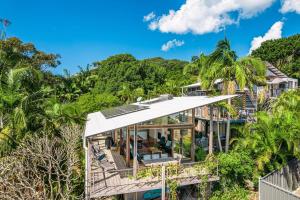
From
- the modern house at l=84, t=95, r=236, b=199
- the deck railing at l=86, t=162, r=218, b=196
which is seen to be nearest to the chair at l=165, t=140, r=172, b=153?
the modern house at l=84, t=95, r=236, b=199

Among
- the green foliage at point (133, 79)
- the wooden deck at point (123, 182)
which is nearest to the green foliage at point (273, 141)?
the wooden deck at point (123, 182)

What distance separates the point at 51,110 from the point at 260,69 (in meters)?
14.1

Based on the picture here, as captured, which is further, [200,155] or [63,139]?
[200,155]

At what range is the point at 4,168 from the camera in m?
9.32

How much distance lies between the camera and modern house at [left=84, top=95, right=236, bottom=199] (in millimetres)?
11852

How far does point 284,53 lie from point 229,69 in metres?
36.6

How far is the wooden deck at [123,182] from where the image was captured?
11602 mm

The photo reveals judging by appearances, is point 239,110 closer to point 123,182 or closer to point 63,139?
point 123,182

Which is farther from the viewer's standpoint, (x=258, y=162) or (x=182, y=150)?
(x=182, y=150)

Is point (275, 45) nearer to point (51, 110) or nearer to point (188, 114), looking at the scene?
point (188, 114)

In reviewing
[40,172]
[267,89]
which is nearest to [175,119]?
[40,172]

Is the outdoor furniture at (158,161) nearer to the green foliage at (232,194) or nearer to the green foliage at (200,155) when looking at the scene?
the green foliage at (200,155)

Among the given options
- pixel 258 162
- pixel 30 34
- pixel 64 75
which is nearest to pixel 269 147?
pixel 258 162

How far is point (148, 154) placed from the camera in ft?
50.0
